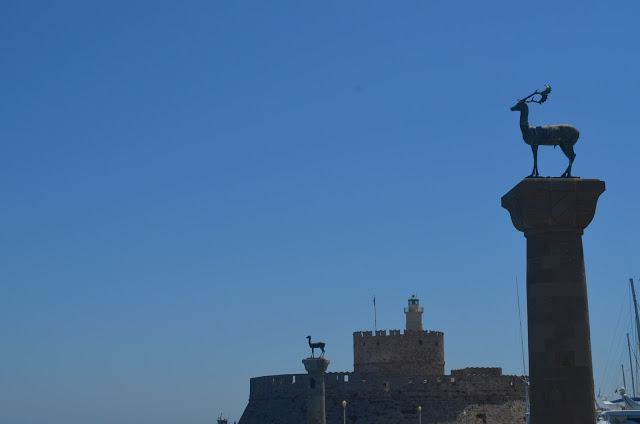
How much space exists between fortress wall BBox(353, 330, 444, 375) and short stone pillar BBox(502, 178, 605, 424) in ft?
128

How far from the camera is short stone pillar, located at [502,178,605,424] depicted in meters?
10.6

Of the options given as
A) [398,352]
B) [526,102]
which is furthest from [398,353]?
[526,102]

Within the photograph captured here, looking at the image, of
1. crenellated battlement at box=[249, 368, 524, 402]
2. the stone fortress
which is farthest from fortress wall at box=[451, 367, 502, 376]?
crenellated battlement at box=[249, 368, 524, 402]

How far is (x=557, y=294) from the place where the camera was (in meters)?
10.8

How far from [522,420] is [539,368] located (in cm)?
3694

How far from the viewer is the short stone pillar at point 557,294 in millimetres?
10609

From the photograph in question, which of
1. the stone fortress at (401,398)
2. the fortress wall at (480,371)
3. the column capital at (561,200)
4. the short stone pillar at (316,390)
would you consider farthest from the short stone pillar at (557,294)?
the fortress wall at (480,371)

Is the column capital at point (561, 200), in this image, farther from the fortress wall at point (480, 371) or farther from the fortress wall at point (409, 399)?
the fortress wall at point (480, 371)

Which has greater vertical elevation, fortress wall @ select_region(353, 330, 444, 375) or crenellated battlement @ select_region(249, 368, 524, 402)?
fortress wall @ select_region(353, 330, 444, 375)

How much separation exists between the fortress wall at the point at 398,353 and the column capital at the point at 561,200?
39229 millimetres

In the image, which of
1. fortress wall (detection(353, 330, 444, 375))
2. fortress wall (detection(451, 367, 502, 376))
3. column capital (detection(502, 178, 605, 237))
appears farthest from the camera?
fortress wall (detection(353, 330, 444, 375))

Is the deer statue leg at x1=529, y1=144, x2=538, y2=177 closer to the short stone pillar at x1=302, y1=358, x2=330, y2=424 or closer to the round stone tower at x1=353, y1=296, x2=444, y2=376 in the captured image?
the short stone pillar at x1=302, y1=358, x2=330, y2=424

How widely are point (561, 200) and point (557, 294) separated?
114cm

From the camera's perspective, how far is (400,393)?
150 ft
